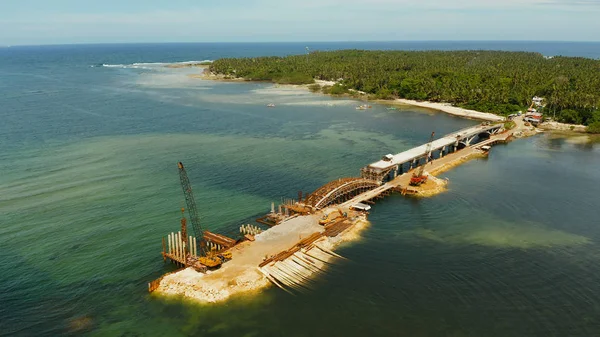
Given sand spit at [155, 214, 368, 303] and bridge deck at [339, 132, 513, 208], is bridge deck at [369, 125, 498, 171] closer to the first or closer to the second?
bridge deck at [339, 132, 513, 208]

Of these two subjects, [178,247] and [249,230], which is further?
[249,230]

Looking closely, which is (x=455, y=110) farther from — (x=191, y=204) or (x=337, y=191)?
(x=191, y=204)

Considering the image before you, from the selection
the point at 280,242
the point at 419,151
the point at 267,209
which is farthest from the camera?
the point at 419,151

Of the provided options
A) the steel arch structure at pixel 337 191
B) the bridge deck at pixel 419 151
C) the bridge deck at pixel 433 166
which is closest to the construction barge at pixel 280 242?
the steel arch structure at pixel 337 191

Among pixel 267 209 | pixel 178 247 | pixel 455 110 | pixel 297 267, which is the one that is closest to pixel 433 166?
pixel 267 209

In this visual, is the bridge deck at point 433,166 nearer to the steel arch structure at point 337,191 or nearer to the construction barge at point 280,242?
the construction barge at point 280,242
